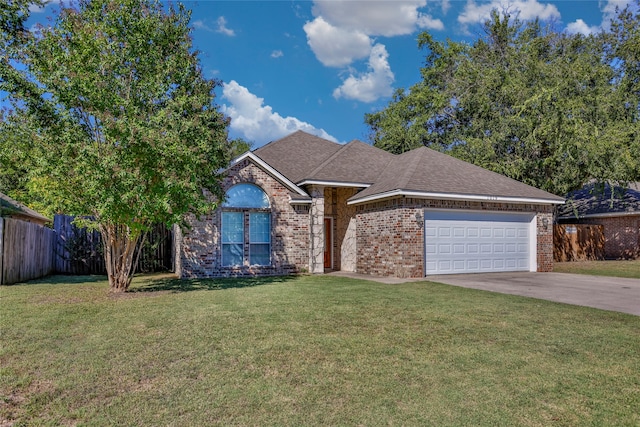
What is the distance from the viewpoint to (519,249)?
15.7 m

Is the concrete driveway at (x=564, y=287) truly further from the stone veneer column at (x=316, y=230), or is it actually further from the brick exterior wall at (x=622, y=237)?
the brick exterior wall at (x=622, y=237)

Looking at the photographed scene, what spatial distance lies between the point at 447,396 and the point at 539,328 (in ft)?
10.9

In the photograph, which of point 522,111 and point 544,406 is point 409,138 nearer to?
point 522,111

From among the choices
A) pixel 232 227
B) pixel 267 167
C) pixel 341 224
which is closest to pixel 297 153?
pixel 341 224

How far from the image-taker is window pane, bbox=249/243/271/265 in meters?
15.1

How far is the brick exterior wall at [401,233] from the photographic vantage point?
44.5ft

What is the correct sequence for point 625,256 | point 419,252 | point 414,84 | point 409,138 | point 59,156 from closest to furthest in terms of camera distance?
point 59,156 → point 419,252 → point 625,256 → point 409,138 → point 414,84

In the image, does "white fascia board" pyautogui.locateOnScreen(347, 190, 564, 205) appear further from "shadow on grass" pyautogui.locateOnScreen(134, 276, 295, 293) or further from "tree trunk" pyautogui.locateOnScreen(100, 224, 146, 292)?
"tree trunk" pyautogui.locateOnScreen(100, 224, 146, 292)

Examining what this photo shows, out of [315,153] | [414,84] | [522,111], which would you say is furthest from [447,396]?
[414,84]

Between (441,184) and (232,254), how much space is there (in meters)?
7.80

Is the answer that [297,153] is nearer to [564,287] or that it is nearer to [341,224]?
[341,224]

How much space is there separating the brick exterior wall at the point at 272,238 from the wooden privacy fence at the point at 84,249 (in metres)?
2.45

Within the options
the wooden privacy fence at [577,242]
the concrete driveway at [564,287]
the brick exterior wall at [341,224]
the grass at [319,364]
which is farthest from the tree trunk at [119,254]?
the wooden privacy fence at [577,242]

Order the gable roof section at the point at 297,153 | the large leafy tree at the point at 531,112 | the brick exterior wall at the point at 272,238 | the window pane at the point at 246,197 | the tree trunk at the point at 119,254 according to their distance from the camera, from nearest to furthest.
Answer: the tree trunk at the point at 119,254 < the brick exterior wall at the point at 272,238 < the window pane at the point at 246,197 < the gable roof section at the point at 297,153 < the large leafy tree at the point at 531,112
